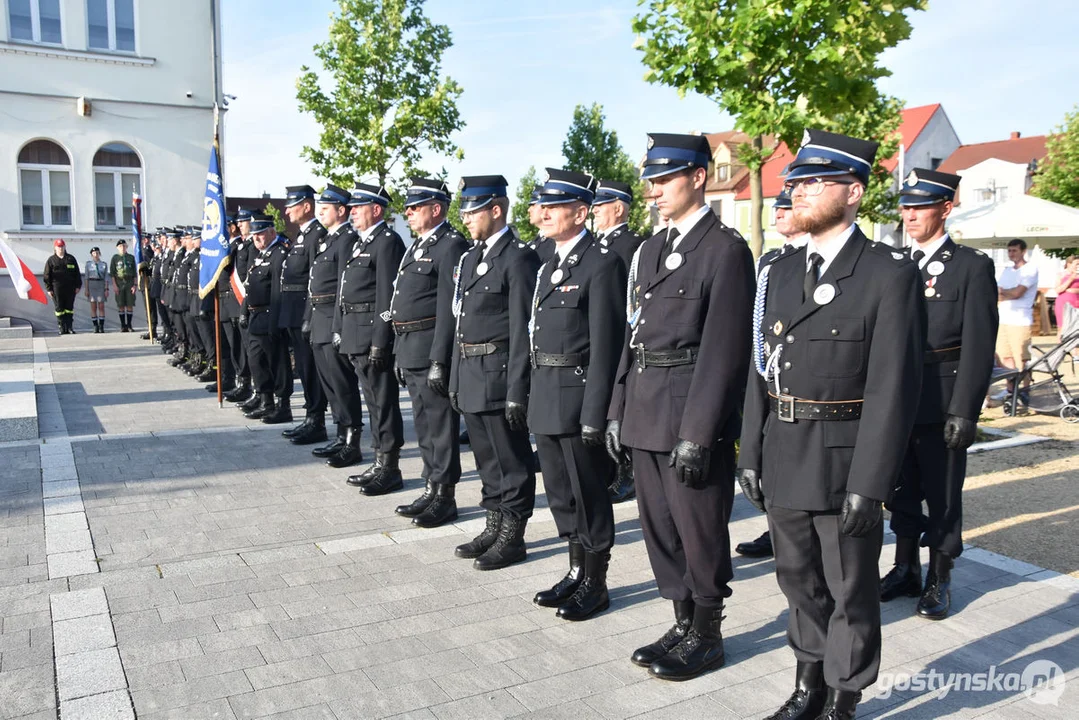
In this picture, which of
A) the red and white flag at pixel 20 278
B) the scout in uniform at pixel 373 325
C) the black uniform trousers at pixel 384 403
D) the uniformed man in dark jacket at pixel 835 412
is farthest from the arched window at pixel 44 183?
the uniformed man in dark jacket at pixel 835 412

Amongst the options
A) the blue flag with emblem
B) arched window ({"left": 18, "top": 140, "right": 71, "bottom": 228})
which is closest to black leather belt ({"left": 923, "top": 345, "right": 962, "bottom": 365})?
the blue flag with emblem

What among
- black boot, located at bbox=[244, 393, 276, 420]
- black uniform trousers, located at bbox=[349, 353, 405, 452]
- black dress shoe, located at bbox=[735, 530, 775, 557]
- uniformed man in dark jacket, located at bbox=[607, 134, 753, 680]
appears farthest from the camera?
black boot, located at bbox=[244, 393, 276, 420]

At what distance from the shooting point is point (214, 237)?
33.4 ft

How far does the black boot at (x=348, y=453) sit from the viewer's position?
7664mm

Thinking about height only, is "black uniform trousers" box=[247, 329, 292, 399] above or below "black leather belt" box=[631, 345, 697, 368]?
below


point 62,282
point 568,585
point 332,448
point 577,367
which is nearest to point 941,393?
point 577,367

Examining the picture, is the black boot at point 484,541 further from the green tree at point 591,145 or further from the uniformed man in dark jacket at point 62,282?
Answer: the green tree at point 591,145

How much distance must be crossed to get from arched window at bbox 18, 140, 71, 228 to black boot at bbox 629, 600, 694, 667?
22222mm

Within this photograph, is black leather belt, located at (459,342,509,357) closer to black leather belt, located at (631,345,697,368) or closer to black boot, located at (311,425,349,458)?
black leather belt, located at (631,345,697,368)

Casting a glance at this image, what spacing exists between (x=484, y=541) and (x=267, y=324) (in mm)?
4905

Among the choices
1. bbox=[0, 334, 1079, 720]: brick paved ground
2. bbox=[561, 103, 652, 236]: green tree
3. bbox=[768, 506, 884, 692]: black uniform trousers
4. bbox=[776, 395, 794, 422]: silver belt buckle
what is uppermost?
bbox=[561, 103, 652, 236]: green tree

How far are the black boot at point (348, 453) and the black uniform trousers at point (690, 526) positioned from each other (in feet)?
13.7

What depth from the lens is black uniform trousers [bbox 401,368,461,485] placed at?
20.0 ft

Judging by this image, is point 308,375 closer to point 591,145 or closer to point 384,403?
point 384,403
